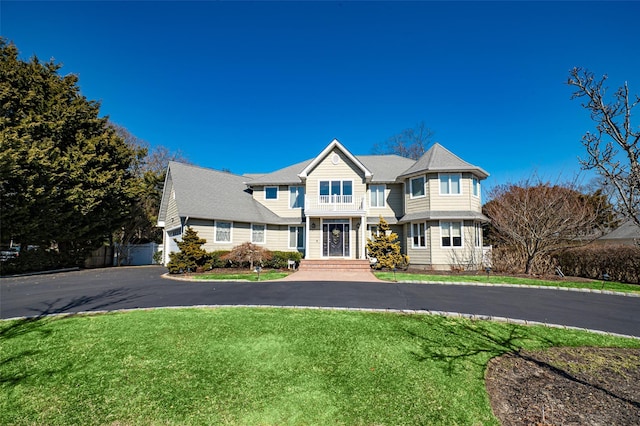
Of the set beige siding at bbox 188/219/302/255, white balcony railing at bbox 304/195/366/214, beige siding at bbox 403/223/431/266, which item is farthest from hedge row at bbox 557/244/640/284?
beige siding at bbox 188/219/302/255

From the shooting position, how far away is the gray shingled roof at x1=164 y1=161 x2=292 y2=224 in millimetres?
19188

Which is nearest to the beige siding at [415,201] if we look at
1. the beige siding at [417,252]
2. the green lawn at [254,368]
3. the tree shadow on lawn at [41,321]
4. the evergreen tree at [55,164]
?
the beige siding at [417,252]

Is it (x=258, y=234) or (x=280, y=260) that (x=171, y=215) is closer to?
(x=258, y=234)

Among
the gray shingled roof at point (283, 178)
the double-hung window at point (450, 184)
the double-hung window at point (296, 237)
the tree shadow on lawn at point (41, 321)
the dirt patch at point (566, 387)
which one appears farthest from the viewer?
the gray shingled roof at point (283, 178)

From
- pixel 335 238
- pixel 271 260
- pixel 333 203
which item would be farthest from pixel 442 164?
pixel 271 260

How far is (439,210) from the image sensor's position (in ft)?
61.9

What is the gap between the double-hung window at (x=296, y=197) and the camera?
914 inches

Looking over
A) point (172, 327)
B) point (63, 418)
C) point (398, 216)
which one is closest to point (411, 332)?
point (172, 327)

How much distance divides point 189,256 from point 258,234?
5836 mm

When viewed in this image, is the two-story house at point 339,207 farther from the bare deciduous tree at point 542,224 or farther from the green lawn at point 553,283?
the green lawn at point 553,283

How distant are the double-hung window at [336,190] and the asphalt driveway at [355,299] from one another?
30.8 feet

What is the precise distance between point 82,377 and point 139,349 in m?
0.93

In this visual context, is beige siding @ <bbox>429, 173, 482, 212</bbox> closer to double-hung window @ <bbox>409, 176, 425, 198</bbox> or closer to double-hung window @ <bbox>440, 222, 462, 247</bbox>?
double-hung window @ <bbox>409, 176, 425, 198</bbox>

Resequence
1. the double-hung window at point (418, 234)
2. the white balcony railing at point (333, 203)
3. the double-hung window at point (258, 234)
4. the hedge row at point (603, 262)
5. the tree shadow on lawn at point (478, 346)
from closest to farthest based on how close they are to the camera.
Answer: the tree shadow on lawn at point (478, 346) < the hedge row at point (603, 262) < the double-hung window at point (418, 234) < the white balcony railing at point (333, 203) < the double-hung window at point (258, 234)
